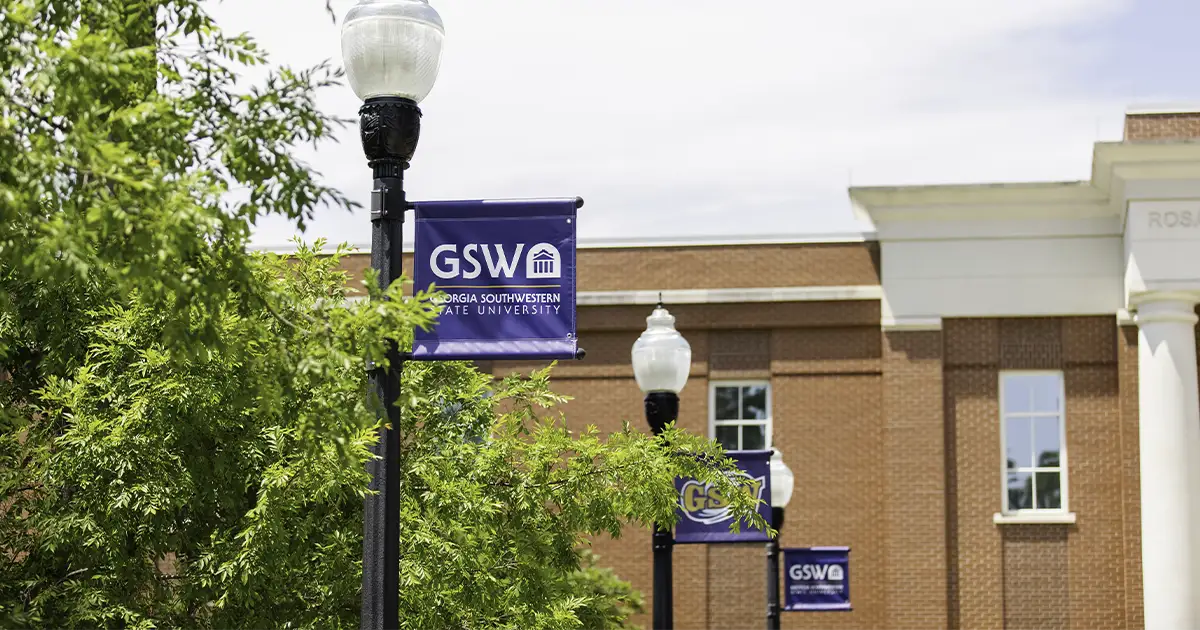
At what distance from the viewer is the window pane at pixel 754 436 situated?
30844 mm

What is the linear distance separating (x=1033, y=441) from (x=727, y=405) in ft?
18.3

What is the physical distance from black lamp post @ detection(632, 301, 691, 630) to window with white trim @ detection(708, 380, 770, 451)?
18.4m

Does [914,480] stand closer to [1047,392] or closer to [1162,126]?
[1047,392]

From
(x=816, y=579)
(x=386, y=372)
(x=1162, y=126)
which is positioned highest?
(x=1162, y=126)

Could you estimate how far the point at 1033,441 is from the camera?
98.3 feet

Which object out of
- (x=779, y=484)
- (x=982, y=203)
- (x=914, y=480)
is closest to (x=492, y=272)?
(x=779, y=484)

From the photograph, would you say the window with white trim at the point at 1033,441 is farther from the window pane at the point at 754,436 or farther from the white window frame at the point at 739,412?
the window pane at the point at 754,436

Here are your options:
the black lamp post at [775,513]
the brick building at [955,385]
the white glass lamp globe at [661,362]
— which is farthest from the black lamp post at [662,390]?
the brick building at [955,385]

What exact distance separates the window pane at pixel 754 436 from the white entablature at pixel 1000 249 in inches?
120

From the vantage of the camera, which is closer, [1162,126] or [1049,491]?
[1162,126]

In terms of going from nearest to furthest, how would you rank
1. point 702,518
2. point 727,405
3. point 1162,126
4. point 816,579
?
point 702,518 < point 816,579 < point 1162,126 < point 727,405

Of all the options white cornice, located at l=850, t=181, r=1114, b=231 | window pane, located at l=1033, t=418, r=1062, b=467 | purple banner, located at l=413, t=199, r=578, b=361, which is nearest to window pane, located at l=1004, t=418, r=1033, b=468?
window pane, located at l=1033, t=418, r=1062, b=467

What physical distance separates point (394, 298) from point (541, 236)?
1591 millimetres

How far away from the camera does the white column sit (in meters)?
27.8
